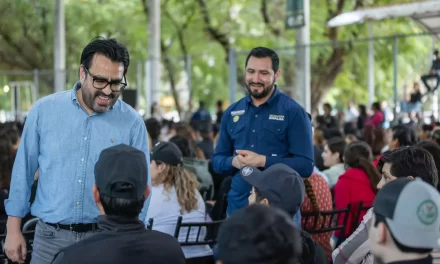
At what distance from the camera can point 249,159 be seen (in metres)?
5.37

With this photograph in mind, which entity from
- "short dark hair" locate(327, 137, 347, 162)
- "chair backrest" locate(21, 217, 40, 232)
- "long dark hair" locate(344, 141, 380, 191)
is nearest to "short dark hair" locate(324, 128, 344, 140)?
"short dark hair" locate(327, 137, 347, 162)

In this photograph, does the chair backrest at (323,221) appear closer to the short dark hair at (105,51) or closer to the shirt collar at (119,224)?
the short dark hair at (105,51)

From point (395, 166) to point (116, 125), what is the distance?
1582 mm

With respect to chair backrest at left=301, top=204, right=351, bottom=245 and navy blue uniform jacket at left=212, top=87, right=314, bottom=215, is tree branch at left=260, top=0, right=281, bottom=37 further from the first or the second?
navy blue uniform jacket at left=212, top=87, right=314, bottom=215

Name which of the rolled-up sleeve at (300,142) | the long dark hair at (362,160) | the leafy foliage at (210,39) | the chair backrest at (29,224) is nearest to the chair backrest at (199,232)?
the rolled-up sleeve at (300,142)

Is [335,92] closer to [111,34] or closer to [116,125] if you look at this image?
[111,34]

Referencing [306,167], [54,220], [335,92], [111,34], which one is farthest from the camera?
[335,92]

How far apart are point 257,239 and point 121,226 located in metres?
1.06

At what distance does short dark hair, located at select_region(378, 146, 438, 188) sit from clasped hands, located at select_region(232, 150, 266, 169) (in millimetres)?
1045

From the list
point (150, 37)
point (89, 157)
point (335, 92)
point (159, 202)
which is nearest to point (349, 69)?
point (150, 37)

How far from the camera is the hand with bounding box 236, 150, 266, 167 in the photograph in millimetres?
5352

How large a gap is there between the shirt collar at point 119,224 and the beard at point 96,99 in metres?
1.12

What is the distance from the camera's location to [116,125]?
15.2 ft

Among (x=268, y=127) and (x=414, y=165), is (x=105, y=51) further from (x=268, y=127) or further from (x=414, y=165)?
(x=414, y=165)
